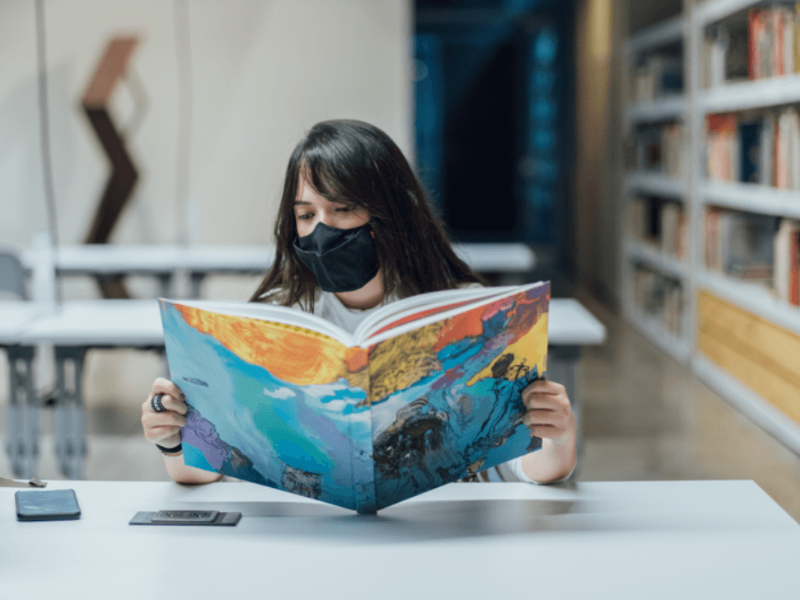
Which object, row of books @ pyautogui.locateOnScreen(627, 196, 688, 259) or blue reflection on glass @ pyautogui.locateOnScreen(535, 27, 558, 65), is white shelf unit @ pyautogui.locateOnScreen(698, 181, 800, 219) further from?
blue reflection on glass @ pyautogui.locateOnScreen(535, 27, 558, 65)

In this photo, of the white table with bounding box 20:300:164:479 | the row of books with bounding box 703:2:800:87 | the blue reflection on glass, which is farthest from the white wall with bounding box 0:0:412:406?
the blue reflection on glass

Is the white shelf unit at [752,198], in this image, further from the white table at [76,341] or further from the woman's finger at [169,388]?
the woman's finger at [169,388]

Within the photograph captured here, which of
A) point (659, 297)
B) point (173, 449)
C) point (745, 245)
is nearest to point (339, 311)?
point (173, 449)

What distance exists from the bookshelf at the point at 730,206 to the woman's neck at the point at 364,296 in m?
2.34

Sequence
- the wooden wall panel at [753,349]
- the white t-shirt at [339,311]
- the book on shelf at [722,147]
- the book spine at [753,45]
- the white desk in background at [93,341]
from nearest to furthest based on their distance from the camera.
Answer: the white t-shirt at [339,311]
the white desk in background at [93,341]
the wooden wall panel at [753,349]
the book spine at [753,45]
the book on shelf at [722,147]

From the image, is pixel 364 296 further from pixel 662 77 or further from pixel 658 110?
pixel 662 77

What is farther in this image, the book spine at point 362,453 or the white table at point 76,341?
the white table at point 76,341

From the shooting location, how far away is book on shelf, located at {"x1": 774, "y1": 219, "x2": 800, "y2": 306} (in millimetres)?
3316

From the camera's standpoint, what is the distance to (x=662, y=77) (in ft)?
18.2

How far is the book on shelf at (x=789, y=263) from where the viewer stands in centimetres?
332

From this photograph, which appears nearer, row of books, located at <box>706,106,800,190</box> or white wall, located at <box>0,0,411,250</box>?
row of books, located at <box>706,106,800,190</box>

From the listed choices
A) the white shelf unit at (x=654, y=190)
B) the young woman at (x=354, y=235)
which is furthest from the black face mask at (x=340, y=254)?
the white shelf unit at (x=654, y=190)

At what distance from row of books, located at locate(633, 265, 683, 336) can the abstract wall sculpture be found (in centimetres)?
321

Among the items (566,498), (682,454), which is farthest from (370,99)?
(566,498)
